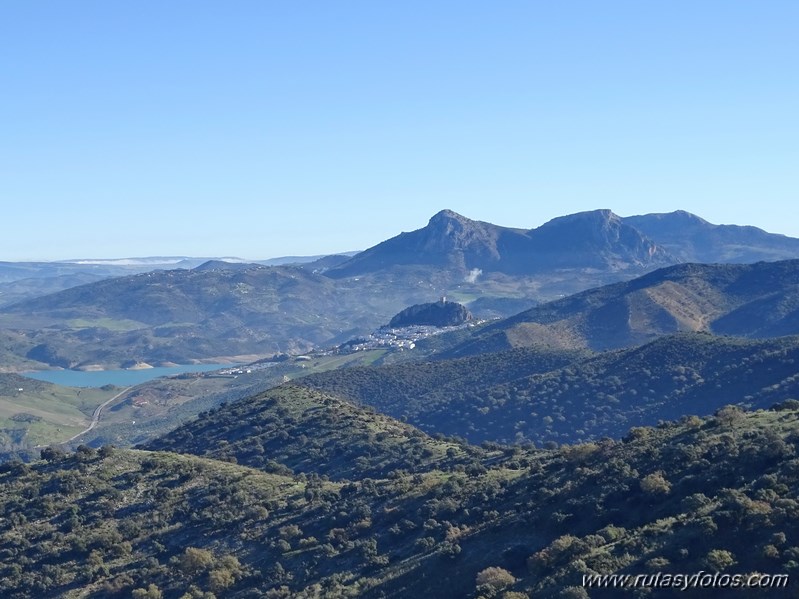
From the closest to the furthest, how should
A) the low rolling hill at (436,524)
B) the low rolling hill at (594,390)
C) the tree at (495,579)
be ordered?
the low rolling hill at (436,524) → the tree at (495,579) → the low rolling hill at (594,390)

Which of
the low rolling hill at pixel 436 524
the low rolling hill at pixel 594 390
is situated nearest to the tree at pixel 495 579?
the low rolling hill at pixel 436 524

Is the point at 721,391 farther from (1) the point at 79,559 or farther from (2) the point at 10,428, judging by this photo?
(2) the point at 10,428

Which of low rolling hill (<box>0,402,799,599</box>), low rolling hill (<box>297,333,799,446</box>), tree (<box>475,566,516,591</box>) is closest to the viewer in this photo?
low rolling hill (<box>0,402,799,599</box>)

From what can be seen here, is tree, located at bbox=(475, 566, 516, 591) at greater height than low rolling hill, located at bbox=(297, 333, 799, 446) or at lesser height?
greater

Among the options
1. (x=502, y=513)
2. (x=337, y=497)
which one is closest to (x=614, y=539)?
(x=502, y=513)

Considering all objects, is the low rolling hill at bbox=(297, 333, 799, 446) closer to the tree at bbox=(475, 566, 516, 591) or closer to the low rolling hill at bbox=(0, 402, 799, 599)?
the low rolling hill at bbox=(0, 402, 799, 599)

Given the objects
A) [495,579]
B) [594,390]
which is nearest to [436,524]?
[495,579]

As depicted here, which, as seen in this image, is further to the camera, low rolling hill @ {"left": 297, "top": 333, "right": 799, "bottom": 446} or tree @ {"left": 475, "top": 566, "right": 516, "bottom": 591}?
low rolling hill @ {"left": 297, "top": 333, "right": 799, "bottom": 446}

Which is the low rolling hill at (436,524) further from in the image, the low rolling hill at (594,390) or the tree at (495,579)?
the low rolling hill at (594,390)

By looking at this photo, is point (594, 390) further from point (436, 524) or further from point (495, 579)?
point (495, 579)

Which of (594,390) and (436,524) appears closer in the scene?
(436,524)

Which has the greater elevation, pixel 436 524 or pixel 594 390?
pixel 436 524

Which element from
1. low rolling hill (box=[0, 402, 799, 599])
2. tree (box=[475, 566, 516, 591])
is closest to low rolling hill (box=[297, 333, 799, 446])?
low rolling hill (box=[0, 402, 799, 599])
